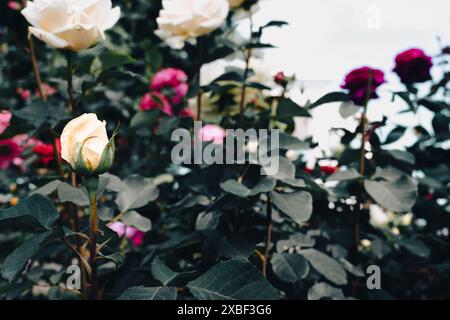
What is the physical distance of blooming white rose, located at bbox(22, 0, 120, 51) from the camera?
903 mm

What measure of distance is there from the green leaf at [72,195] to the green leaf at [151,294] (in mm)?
219

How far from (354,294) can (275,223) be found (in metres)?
0.27

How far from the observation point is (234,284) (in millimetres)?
703

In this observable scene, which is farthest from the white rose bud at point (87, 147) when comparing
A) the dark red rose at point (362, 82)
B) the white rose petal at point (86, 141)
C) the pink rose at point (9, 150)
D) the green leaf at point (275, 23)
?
the pink rose at point (9, 150)

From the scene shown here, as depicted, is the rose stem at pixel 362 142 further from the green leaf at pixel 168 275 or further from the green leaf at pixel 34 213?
the green leaf at pixel 34 213

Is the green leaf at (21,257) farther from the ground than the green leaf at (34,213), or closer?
closer

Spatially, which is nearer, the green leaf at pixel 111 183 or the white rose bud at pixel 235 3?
the green leaf at pixel 111 183

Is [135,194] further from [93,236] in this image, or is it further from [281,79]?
[281,79]

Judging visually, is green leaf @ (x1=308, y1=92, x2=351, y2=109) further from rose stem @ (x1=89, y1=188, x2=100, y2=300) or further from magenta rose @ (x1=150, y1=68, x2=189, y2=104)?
magenta rose @ (x1=150, y1=68, x2=189, y2=104)

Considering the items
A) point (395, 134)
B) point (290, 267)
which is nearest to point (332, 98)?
point (395, 134)

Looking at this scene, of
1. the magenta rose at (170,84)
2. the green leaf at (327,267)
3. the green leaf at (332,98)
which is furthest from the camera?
the magenta rose at (170,84)

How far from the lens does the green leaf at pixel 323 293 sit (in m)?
1.00

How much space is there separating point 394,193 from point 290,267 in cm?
33

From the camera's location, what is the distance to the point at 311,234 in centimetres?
119
